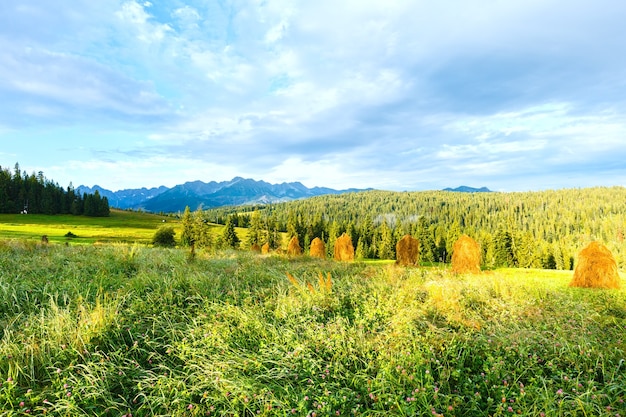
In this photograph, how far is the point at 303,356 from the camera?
11.9ft

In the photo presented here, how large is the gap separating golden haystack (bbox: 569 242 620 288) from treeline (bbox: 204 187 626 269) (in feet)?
34.8

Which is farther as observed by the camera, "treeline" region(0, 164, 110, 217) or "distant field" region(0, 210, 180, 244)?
"treeline" region(0, 164, 110, 217)

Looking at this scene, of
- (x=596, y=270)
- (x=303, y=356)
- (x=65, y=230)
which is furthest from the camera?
(x=65, y=230)

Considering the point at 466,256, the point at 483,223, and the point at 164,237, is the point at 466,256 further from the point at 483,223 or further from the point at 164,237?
the point at 483,223

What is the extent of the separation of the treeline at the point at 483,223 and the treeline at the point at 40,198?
127 ft

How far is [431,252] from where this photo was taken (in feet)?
198

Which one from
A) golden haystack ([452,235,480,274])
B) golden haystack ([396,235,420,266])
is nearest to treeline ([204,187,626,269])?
golden haystack ([452,235,480,274])

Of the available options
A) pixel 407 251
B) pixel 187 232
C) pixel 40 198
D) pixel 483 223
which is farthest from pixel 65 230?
pixel 483 223

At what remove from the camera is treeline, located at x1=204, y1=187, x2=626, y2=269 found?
57.1m

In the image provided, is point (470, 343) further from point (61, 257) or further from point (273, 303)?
point (61, 257)

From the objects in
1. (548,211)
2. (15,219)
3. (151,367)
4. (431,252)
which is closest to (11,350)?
(151,367)

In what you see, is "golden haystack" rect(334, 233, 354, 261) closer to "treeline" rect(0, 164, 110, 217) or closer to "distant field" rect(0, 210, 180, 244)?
"distant field" rect(0, 210, 180, 244)

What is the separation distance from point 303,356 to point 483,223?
14598 cm

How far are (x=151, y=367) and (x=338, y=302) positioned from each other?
290 cm
